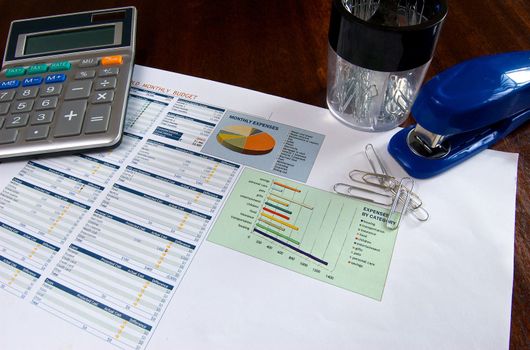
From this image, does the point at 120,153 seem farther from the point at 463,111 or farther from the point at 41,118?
the point at 463,111

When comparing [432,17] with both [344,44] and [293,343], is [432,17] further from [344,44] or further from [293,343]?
[293,343]

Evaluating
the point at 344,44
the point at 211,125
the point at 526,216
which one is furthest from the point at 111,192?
the point at 526,216

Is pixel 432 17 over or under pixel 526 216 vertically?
over

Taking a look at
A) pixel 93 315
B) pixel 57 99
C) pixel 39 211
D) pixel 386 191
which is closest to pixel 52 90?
pixel 57 99

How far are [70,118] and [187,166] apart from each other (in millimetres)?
122

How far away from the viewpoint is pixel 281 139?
0.41 m

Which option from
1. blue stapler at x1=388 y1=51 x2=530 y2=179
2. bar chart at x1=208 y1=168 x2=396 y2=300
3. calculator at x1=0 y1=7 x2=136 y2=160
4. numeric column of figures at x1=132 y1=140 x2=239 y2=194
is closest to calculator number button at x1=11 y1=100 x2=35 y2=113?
calculator at x1=0 y1=7 x2=136 y2=160

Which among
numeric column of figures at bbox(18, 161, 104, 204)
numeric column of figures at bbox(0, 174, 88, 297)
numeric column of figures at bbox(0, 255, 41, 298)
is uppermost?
numeric column of figures at bbox(18, 161, 104, 204)

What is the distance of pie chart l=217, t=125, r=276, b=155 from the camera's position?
406 millimetres

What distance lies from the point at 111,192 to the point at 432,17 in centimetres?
30

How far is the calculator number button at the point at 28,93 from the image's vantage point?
1.40 feet

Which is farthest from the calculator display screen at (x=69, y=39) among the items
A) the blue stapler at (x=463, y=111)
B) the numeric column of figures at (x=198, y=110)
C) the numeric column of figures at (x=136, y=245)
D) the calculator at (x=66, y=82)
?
the blue stapler at (x=463, y=111)

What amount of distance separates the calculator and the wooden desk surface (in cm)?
4

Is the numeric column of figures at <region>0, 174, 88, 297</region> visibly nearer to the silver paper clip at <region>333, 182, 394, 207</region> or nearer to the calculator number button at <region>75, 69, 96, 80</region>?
the calculator number button at <region>75, 69, 96, 80</region>
